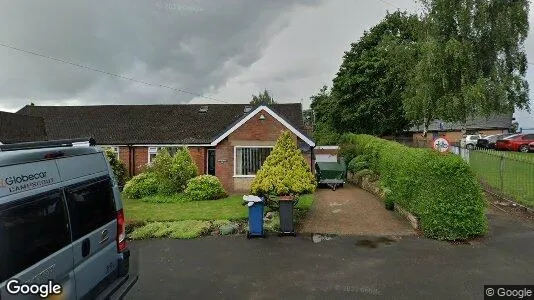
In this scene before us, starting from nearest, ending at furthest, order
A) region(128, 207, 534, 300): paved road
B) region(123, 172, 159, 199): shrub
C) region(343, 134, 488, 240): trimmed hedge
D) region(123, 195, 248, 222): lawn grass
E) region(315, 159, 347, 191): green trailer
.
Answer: region(128, 207, 534, 300): paved road, region(343, 134, 488, 240): trimmed hedge, region(123, 195, 248, 222): lawn grass, region(123, 172, 159, 199): shrub, region(315, 159, 347, 191): green trailer

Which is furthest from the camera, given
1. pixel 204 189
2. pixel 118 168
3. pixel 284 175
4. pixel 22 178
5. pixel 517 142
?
pixel 517 142

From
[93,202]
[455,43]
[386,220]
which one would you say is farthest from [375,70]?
[93,202]

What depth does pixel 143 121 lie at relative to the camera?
26000 mm

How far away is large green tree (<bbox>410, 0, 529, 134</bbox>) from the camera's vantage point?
2412cm

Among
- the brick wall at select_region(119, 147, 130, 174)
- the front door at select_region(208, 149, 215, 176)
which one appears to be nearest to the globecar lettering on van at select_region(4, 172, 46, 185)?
the front door at select_region(208, 149, 215, 176)

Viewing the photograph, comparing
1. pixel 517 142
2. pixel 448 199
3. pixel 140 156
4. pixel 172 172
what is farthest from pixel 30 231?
pixel 517 142

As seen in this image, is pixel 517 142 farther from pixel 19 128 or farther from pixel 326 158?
pixel 19 128

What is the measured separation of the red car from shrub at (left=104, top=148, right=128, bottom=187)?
30.1 metres

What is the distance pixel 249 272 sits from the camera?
320 inches

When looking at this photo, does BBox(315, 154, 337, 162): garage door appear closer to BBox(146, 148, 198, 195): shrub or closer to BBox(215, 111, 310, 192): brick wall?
BBox(215, 111, 310, 192): brick wall

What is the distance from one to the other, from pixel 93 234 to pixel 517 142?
35.7 m

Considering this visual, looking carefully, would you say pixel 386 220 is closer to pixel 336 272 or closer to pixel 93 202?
pixel 336 272

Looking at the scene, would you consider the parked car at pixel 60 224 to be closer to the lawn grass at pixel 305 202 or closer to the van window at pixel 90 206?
the van window at pixel 90 206

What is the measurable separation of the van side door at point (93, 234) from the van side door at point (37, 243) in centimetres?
17
